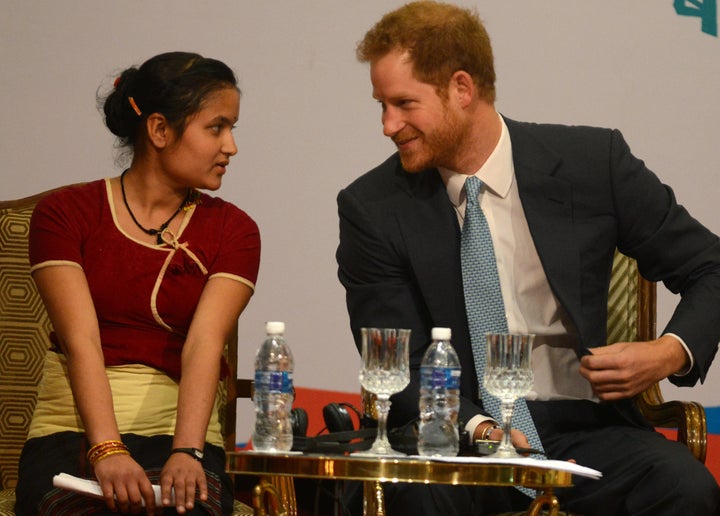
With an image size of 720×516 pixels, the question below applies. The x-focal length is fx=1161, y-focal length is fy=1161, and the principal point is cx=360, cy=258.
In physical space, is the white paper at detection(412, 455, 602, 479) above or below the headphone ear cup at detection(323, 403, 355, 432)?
below

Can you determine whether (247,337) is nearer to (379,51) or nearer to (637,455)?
(379,51)

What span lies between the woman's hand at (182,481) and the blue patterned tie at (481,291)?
2.20ft

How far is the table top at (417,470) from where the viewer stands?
202cm

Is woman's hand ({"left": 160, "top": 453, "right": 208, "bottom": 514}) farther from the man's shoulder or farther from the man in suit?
the man's shoulder

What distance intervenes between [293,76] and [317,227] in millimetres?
488

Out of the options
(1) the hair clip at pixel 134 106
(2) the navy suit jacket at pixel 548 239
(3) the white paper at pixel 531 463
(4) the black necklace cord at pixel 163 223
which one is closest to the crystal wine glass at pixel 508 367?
(3) the white paper at pixel 531 463

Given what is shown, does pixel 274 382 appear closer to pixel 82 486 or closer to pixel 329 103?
pixel 82 486

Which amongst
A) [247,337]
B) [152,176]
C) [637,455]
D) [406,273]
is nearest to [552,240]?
[406,273]

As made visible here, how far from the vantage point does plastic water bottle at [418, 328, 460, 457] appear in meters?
2.12

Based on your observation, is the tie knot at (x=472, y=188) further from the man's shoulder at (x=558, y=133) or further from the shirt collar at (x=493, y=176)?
the man's shoulder at (x=558, y=133)

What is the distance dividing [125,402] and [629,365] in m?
1.13

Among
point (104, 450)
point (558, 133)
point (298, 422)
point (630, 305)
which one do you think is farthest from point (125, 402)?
point (630, 305)

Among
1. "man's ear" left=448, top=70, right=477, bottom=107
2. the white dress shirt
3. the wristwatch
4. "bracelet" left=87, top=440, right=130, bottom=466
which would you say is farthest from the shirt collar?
"bracelet" left=87, top=440, right=130, bottom=466

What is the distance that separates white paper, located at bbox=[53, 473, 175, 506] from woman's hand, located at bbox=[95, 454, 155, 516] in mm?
10
